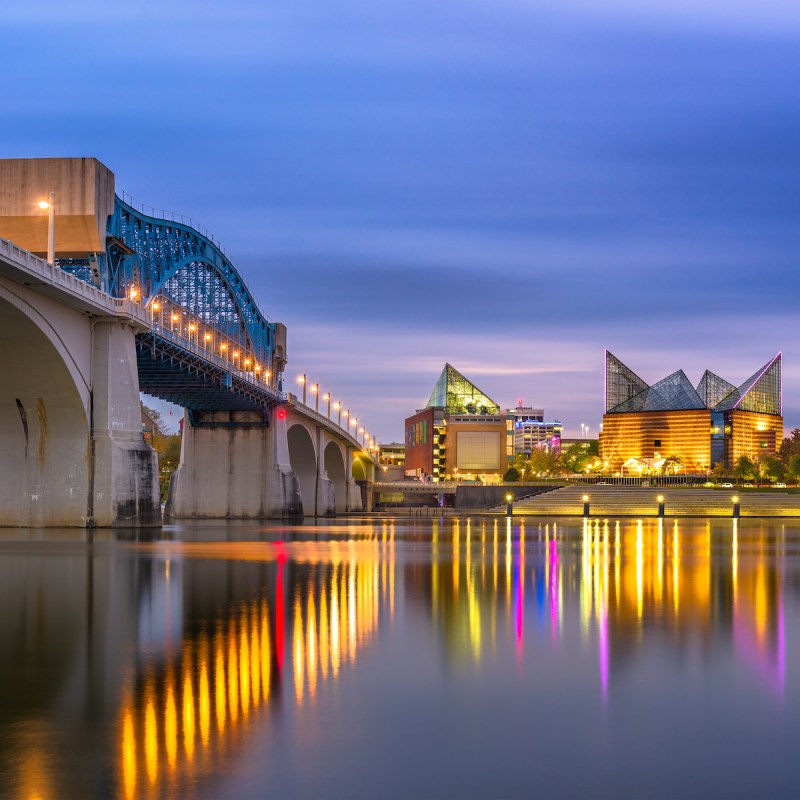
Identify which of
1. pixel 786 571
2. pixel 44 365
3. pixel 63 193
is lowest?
pixel 786 571

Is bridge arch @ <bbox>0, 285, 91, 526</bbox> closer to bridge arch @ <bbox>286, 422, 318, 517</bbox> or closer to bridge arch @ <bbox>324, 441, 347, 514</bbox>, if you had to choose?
bridge arch @ <bbox>286, 422, 318, 517</bbox>

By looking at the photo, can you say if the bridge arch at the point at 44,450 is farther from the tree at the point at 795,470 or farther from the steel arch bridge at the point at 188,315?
the tree at the point at 795,470

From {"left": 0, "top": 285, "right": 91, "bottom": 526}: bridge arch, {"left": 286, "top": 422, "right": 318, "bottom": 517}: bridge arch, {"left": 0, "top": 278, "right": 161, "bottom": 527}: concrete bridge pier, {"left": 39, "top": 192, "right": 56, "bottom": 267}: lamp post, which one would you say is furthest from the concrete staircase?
{"left": 39, "top": 192, "right": 56, "bottom": 267}: lamp post

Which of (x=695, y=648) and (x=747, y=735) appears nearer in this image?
(x=747, y=735)

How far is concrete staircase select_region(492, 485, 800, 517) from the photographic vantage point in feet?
398

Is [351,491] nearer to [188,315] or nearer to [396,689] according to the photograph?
[188,315]

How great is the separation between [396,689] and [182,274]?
90.9 meters

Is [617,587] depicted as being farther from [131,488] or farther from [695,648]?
[131,488]

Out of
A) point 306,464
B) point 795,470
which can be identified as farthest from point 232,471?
point 795,470

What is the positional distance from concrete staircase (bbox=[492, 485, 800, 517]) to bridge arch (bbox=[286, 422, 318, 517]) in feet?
71.2

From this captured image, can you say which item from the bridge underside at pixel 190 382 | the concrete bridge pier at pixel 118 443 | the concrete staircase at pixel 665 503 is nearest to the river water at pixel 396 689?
the concrete bridge pier at pixel 118 443

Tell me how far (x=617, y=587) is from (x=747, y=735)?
53.7 ft

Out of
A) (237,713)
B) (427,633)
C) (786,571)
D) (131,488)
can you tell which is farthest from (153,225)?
(237,713)

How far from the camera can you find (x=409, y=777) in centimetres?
914
